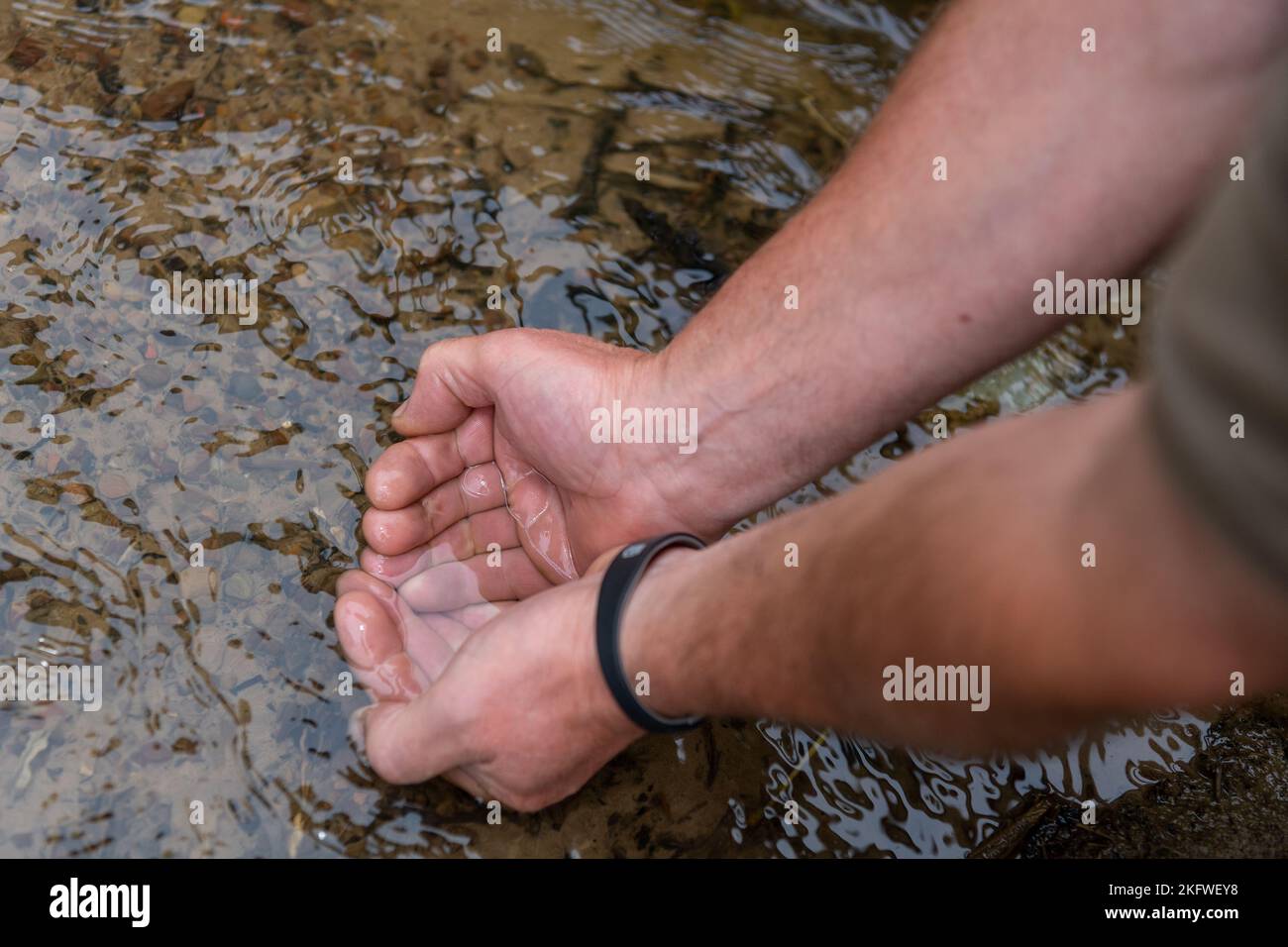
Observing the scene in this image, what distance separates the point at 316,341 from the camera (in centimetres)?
242

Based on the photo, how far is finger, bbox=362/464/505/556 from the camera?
2219mm

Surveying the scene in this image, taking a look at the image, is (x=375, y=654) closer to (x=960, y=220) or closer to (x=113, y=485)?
(x=113, y=485)

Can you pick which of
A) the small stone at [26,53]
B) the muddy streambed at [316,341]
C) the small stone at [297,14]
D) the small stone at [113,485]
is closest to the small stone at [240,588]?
the muddy streambed at [316,341]

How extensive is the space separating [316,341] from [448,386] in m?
0.40

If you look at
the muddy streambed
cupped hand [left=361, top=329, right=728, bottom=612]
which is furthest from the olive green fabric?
cupped hand [left=361, top=329, right=728, bottom=612]

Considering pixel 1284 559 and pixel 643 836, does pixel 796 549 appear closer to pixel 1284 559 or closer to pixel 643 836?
pixel 1284 559

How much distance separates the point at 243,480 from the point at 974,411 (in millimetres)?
1870

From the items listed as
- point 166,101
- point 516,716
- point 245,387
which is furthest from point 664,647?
point 166,101

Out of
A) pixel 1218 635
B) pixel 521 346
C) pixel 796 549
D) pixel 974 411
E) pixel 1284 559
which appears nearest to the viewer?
pixel 1284 559

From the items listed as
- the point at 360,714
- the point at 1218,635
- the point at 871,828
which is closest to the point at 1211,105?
the point at 1218,635

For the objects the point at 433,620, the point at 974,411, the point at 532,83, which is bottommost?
the point at 433,620

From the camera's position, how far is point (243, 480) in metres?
2.21

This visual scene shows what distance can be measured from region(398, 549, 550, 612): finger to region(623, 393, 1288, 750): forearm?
83 centimetres

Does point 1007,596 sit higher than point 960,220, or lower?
lower
